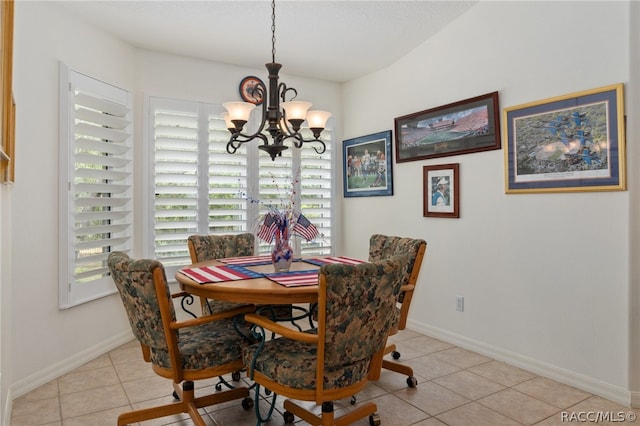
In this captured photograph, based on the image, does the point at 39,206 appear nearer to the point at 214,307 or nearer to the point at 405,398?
the point at 214,307

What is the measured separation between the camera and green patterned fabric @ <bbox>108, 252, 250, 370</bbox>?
6.57 feet

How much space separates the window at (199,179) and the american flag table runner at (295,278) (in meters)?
1.40

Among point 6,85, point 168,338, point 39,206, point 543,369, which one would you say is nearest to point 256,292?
point 168,338

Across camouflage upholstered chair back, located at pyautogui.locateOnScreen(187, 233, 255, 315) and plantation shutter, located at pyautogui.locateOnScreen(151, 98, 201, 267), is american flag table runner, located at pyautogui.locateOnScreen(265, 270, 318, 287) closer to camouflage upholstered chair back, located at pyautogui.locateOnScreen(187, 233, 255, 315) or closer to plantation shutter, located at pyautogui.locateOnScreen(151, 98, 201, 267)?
camouflage upholstered chair back, located at pyautogui.locateOnScreen(187, 233, 255, 315)

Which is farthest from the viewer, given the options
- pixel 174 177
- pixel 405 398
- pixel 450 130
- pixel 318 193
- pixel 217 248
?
pixel 318 193

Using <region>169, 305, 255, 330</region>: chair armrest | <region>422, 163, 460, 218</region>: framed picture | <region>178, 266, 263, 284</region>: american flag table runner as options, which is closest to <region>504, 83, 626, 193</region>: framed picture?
<region>422, 163, 460, 218</region>: framed picture

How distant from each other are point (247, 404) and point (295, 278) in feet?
2.81

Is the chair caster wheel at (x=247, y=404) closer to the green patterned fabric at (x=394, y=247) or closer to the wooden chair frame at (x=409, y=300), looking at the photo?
the wooden chair frame at (x=409, y=300)

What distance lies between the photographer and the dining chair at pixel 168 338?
78.9 inches

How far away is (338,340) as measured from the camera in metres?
1.82

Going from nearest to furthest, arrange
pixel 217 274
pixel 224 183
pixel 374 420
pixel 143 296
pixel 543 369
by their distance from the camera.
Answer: pixel 143 296 → pixel 374 420 → pixel 217 274 → pixel 543 369 → pixel 224 183

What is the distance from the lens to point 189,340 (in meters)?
2.25

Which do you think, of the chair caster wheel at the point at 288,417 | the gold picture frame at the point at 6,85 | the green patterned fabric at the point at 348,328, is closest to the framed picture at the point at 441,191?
the green patterned fabric at the point at 348,328

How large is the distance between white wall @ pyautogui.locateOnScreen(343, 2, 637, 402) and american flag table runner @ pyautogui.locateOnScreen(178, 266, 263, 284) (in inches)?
77.0
